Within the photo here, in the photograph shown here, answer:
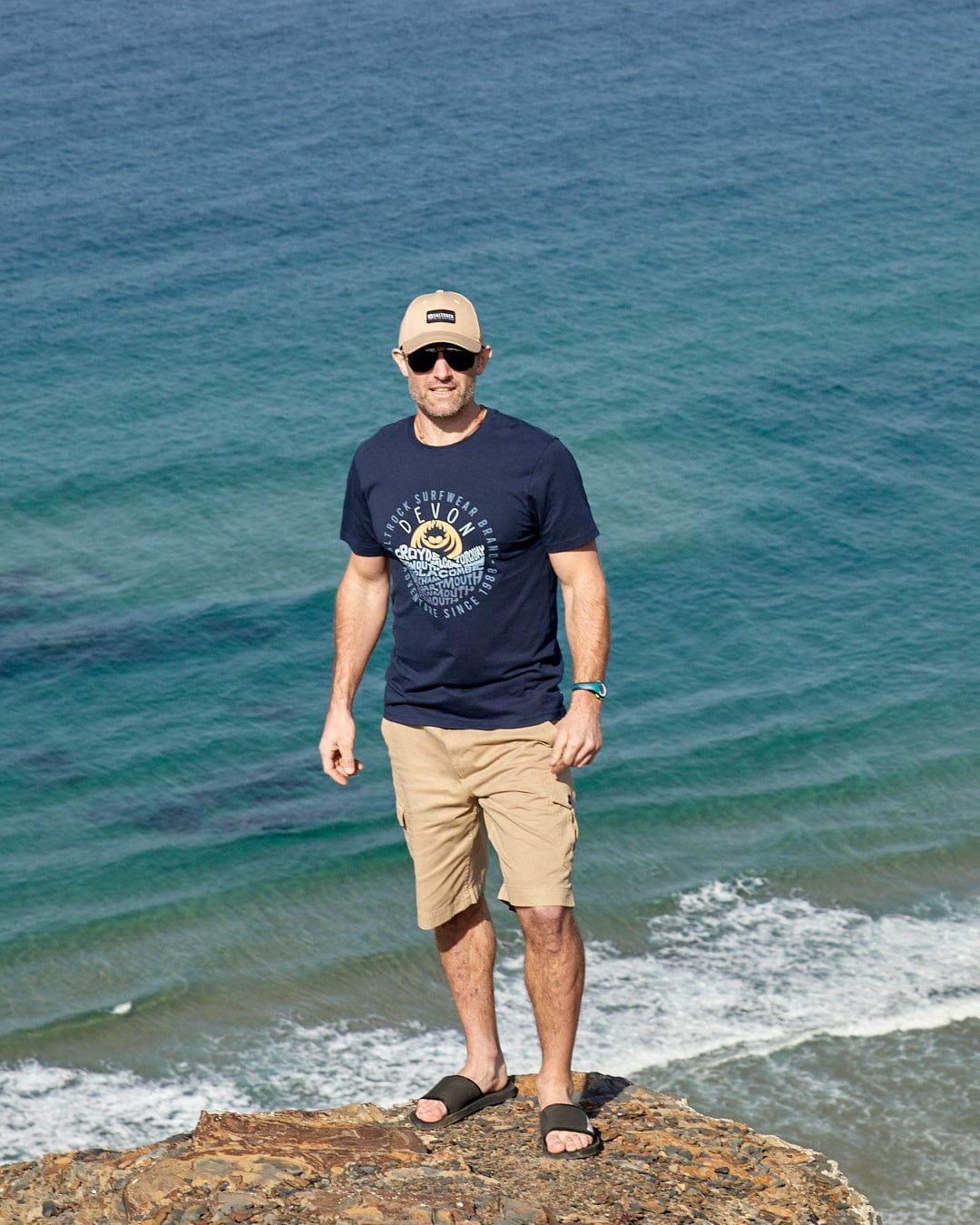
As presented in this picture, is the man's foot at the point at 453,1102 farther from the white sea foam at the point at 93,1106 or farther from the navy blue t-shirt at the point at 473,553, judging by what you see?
the white sea foam at the point at 93,1106

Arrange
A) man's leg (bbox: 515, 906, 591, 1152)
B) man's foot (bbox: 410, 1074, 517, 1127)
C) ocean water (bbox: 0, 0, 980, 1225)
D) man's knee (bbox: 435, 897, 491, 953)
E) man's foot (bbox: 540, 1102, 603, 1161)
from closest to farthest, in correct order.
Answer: man's leg (bbox: 515, 906, 591, 1152), man's foot (bbox: 540, 1102, 603, 1161), man's knee (bbox: 435, 897, 491, 953), man's foot (bbox: 410, 1074, 517, 1127), ocean water (bbox: 0, 0, 980, 1225)

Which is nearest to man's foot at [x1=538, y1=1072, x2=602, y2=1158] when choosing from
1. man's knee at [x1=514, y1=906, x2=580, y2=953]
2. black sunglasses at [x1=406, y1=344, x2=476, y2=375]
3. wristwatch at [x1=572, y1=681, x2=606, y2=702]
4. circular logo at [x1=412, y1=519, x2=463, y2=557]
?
man's knee at [x1=514, y1=906, x2=580, y2=953]

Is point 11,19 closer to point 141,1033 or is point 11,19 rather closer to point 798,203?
point 798,203

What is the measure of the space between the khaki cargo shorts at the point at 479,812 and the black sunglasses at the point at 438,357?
4.44 ft

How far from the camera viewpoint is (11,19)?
2020 inches

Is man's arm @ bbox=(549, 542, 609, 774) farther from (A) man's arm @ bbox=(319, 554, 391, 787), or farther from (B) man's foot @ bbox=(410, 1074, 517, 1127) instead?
(B) man's foot @ bbox=(410, 1074, 517, 1127)

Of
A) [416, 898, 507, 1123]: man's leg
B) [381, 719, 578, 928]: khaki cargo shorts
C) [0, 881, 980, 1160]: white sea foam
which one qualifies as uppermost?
[381, 719, 578, 928]: khaki cargo shorts

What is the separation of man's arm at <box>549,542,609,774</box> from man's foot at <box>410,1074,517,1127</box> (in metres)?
1.60

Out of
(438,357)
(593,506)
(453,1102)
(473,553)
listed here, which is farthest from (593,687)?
(593,506)

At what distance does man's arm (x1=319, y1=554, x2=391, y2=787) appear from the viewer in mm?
6230

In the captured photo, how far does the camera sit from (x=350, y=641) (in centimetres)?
637

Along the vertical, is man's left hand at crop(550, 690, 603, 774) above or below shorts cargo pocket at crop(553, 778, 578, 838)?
above

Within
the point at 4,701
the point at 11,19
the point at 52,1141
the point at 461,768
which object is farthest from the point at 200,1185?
the point at 11,19

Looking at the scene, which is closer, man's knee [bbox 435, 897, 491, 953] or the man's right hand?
the man's right hand
